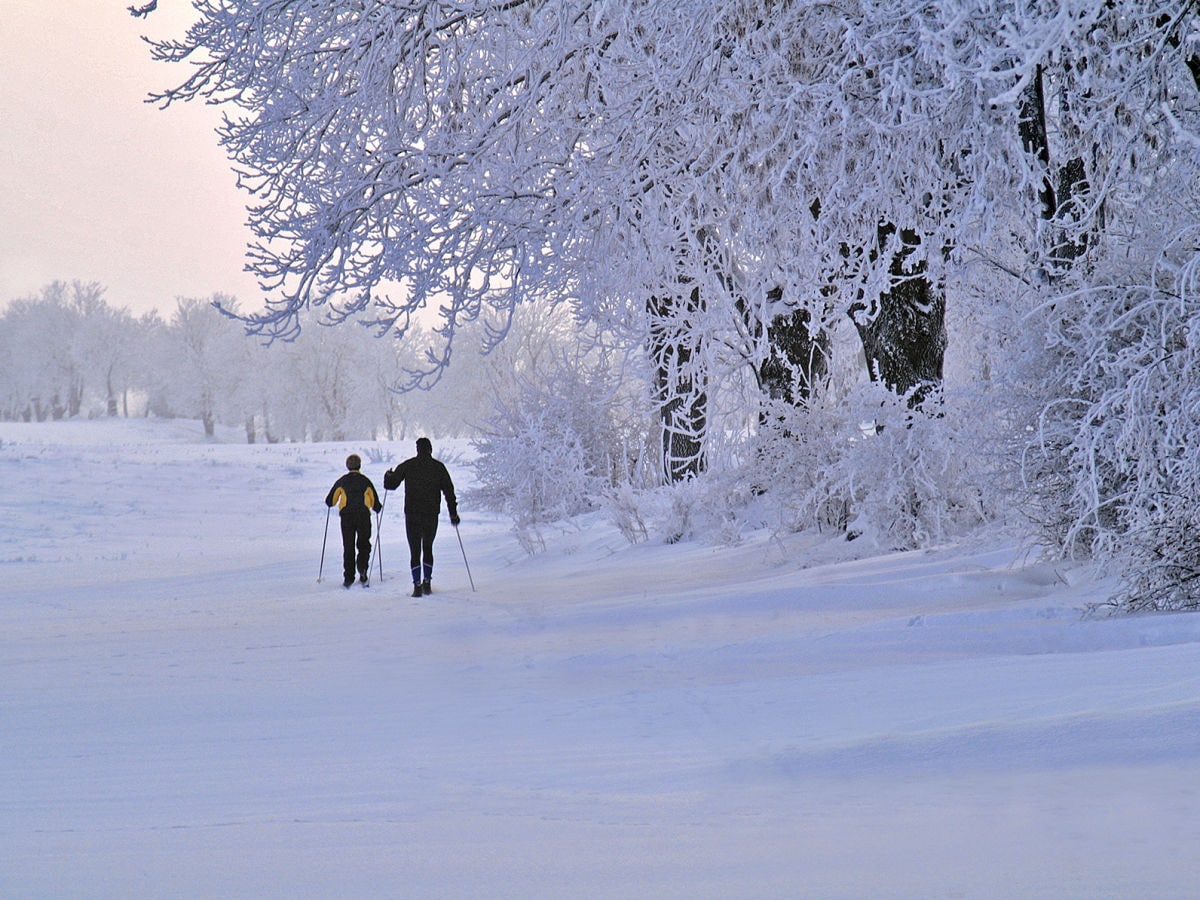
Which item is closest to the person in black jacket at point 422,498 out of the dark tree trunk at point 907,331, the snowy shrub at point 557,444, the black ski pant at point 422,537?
the black ski pant at point 422,537

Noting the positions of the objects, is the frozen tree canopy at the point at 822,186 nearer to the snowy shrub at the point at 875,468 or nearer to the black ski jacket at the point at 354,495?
the snowy shrub at the point at 875,468

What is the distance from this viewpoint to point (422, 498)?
12094 millimetres

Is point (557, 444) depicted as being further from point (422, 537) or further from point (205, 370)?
point (205, 370)

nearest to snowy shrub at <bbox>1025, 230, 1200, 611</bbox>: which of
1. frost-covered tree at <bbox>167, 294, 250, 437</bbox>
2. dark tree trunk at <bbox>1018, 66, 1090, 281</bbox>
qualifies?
dark tree trunk at <bbox>1018, 66, 1090, 281</bbox>

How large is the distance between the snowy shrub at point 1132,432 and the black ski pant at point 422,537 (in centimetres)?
657

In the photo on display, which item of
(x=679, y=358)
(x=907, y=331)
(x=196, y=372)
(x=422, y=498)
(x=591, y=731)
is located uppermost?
(x=196, y=372)

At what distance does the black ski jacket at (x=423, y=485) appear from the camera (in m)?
12.1

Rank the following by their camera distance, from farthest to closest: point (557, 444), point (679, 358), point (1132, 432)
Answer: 1. point (557, 444)
2. point (679, 358)
3. point (1132, 432)

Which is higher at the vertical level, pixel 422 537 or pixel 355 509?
pixel 355 509

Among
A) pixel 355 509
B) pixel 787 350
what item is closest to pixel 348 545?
pixel 355 509

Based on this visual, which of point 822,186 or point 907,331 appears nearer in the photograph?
point 822,186

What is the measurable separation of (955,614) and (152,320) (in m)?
90.5

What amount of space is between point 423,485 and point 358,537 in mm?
1880

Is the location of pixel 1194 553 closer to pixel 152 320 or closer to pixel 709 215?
pixel 709 215
